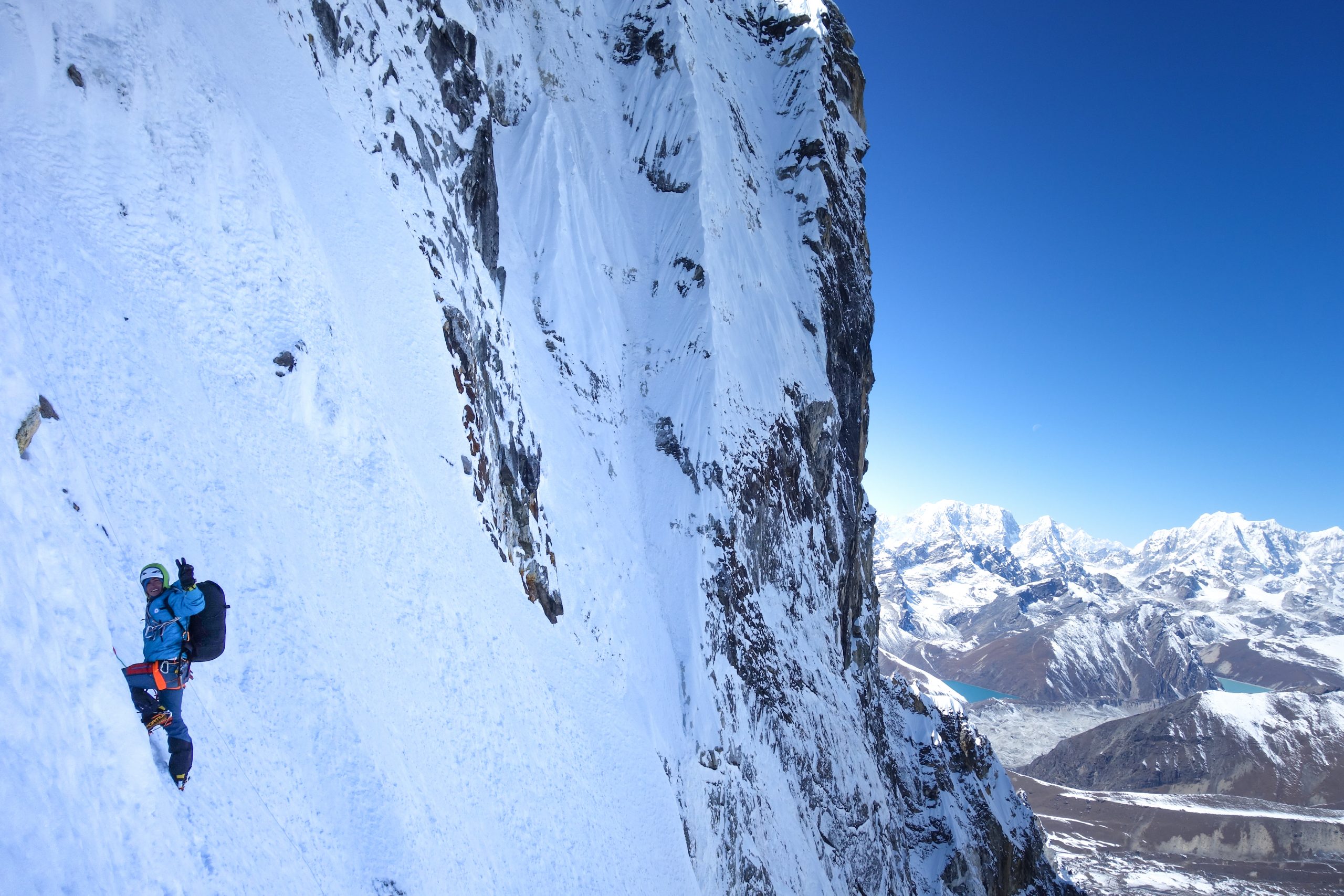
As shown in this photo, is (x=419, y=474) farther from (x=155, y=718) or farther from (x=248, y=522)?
(x=155, y=718)

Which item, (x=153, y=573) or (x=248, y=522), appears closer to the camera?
(x=153, y=573)

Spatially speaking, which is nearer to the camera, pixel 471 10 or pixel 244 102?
pixel 244 102

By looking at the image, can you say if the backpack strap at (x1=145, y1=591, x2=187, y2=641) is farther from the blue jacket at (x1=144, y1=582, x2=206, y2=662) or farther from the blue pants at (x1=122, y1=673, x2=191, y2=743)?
the blue pants at (x1=122, y1=673, x2=191, y2=743)

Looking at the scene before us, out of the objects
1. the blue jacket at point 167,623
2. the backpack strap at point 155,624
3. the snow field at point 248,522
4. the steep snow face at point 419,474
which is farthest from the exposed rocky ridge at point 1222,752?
the backpack strap at point 155,624

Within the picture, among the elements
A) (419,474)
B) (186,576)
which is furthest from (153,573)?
(419,474)

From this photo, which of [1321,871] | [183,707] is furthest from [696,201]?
[1321,871]

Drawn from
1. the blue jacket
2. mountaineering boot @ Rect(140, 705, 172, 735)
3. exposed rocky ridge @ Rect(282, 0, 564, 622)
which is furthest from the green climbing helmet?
exposed rocky ridge @ Rect(282, 0, 564, 622)

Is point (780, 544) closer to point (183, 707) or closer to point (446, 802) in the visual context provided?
point (446, 802)
